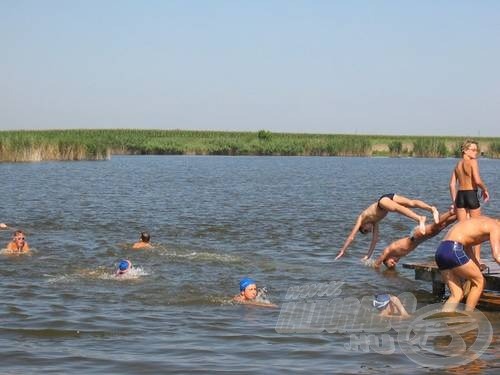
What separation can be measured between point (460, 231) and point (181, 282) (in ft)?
20.4

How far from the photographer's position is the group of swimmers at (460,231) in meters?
11.9

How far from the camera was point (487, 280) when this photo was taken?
13.5 meters

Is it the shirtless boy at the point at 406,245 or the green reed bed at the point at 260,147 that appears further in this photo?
the green reed bed at the point at 260,147

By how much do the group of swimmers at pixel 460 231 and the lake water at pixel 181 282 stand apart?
66cm

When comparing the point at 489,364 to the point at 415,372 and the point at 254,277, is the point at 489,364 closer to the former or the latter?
the point at 415,372

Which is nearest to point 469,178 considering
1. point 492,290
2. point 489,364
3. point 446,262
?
point 492,290

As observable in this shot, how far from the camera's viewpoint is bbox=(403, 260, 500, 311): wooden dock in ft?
43.0

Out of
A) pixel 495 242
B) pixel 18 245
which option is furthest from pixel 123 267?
pixel 495 242

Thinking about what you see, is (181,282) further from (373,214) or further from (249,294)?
(373,214)

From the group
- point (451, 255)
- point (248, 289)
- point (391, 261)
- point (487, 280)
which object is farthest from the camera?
point (391, 261)

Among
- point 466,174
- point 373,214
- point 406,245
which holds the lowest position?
point 406,245

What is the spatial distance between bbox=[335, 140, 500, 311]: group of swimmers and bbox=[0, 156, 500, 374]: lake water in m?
0.66
